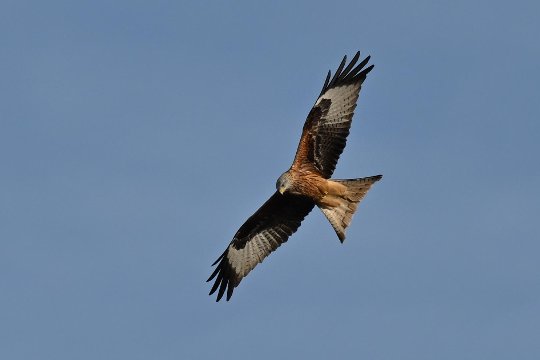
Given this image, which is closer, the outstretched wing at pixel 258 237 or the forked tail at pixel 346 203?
the forked tail at pixel 346 203

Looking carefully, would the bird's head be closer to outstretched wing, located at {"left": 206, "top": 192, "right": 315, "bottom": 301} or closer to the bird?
the bird

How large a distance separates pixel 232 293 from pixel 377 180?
2779 mm

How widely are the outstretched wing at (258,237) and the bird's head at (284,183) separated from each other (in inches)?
32.4

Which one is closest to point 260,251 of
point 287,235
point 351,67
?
point 287,235

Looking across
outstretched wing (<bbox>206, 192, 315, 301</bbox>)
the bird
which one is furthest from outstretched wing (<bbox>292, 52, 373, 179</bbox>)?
outstretched wing (<bbox>206, 192, 315, 301</bbox>)

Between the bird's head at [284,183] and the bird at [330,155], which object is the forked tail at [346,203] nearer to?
the bird at [330,155]

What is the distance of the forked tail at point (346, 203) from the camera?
16094mm

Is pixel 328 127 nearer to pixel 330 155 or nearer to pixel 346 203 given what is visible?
pixel 330 155

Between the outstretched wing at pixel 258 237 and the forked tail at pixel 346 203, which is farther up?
the outstretched wing at pixel 258 237

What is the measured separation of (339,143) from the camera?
1625 cm

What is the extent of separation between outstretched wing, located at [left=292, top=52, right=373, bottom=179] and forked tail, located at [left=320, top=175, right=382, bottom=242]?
0.35m

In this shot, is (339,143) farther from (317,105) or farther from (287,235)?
(287,235)

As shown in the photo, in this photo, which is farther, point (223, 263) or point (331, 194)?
point (223, 263)

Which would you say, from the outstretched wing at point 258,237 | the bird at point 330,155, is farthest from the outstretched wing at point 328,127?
the outstretched wing at point 258,237
